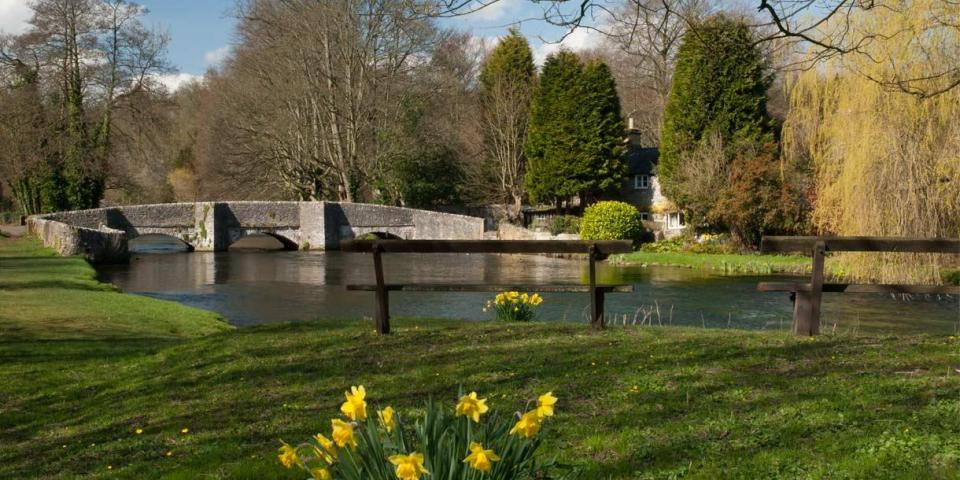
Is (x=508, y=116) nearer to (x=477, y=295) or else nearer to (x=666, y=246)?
(x=666, y=246)

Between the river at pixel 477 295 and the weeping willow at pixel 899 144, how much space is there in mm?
1759

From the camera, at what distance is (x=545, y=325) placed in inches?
395

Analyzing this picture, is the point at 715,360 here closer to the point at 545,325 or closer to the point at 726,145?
the point at 545,325

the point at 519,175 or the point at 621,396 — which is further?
the point at 519,175

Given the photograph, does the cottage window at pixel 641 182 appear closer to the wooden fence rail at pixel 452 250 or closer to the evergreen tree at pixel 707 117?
the evergreen tree at pixel 707 117

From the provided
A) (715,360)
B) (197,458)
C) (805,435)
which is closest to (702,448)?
(805,435)

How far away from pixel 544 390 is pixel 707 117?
36.2m

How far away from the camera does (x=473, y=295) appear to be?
22.9 m

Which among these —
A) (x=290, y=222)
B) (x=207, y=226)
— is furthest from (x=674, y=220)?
(x=207, y=226)

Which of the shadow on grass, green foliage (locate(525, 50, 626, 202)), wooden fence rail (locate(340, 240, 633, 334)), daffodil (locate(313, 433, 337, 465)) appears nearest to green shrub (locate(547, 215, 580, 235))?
green foliage (locate(525, 50, 626, 202))

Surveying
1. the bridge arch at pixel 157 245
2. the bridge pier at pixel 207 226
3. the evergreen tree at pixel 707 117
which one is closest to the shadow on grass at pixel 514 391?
the evergreen tree at pixel 707 117

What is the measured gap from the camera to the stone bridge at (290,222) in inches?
1655

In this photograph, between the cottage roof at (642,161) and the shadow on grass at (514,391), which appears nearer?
the shadow on grass at (514,391)

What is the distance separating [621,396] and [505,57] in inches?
1833
